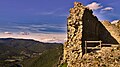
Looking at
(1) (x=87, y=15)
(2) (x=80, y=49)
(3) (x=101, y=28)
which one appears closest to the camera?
(2) (x=80, y=49)

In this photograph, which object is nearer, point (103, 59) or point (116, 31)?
point (103, 59)

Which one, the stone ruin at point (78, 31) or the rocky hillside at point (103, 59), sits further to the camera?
the stone ruin at point (78, 31)

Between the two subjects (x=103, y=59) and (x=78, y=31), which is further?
(x=78, y=31)

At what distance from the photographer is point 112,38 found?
1319 inches

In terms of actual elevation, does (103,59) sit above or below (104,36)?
below

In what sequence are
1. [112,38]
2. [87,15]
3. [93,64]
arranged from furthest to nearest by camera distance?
[112,38] < [87,15] < [93,64]

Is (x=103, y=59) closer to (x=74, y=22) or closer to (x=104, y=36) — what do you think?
(x=74, y=22)

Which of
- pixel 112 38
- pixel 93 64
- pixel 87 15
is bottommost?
pixel 93 64

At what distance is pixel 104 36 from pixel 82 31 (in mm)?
6628

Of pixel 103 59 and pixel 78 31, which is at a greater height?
pixel 78 31

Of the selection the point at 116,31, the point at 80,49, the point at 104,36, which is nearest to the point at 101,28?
the point at 104,36

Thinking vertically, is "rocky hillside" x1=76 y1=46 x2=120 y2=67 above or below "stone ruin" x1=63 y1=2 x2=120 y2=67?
below

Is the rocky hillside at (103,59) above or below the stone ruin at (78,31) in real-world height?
below

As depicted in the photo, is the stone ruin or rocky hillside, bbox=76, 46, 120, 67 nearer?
rocky hillside, bbox=76, 46, 120, 67
